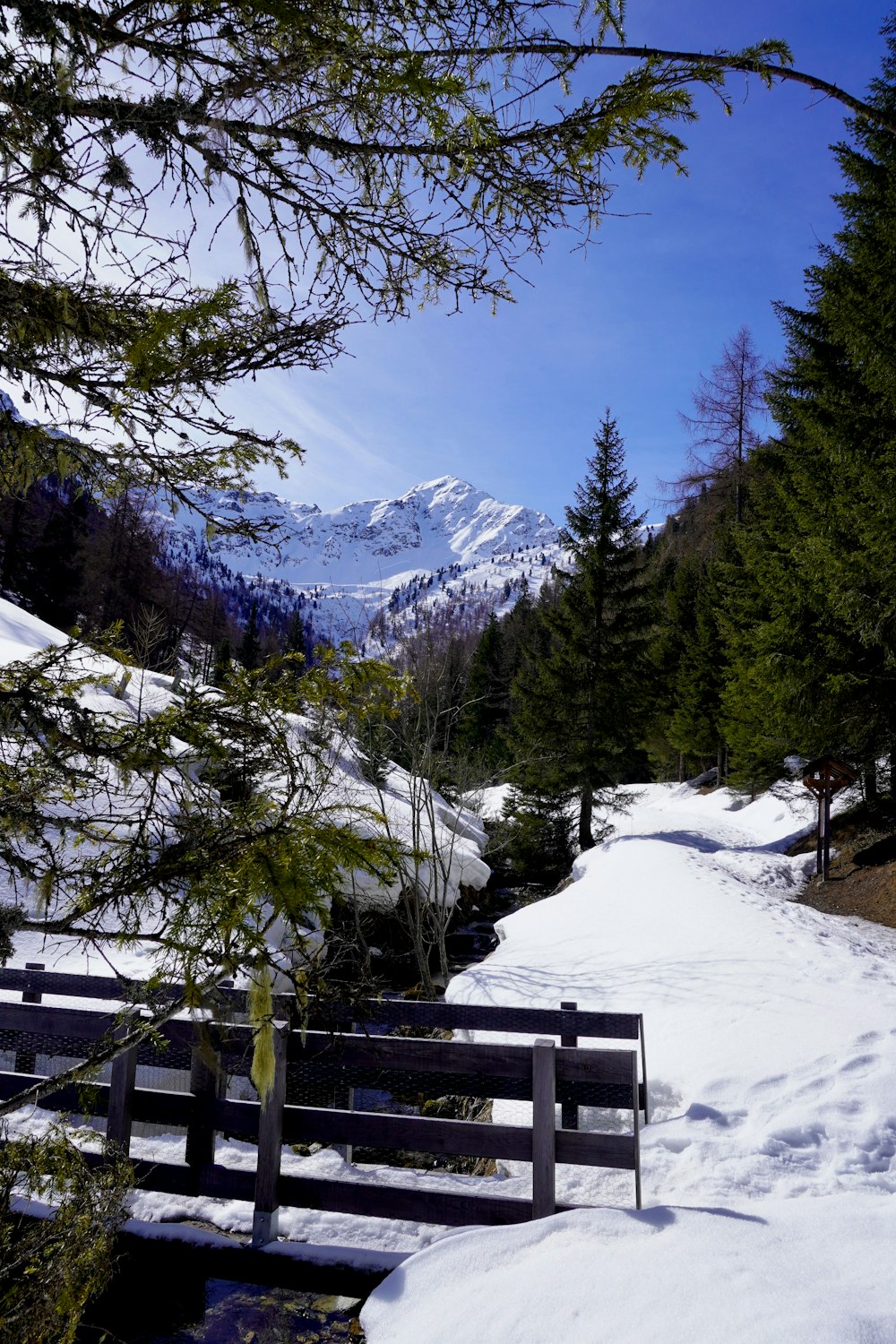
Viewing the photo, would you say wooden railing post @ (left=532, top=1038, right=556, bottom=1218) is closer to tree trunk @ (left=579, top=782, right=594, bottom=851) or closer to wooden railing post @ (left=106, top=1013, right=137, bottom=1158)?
wooden railing post @ (left=106, top=1013, right=137, bottom=1158)

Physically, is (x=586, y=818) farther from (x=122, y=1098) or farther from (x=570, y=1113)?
(x=122, y=1098)

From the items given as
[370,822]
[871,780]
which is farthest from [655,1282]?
[871,780]

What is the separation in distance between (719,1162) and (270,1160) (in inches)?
105

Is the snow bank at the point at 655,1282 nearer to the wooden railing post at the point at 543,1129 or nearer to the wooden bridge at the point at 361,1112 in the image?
the wooden railing post at the point at 543,1129

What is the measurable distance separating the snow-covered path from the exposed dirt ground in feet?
2.92

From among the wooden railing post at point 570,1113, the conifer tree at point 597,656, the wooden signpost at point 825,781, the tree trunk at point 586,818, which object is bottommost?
the wooden railing post at point 570,1113

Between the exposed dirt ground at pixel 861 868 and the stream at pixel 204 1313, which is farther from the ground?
the exposed dirt ground at pixel 861 868

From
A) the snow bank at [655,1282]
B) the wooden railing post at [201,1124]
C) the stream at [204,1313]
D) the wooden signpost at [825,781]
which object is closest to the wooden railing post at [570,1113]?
the snow bank at [655,1282]

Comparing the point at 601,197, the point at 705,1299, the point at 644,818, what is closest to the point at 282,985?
the point at 705,1299

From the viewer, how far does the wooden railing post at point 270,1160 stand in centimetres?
380

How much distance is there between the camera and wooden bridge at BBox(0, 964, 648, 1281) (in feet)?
12.2

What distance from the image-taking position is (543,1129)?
3705 mm

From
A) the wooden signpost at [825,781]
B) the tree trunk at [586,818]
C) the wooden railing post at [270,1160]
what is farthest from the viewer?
the tree trunk at [586,818]

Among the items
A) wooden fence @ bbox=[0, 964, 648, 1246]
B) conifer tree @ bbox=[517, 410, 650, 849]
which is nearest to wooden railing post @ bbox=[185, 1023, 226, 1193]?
wooden fence @ bbox=[0, 964, 648, 1246]
